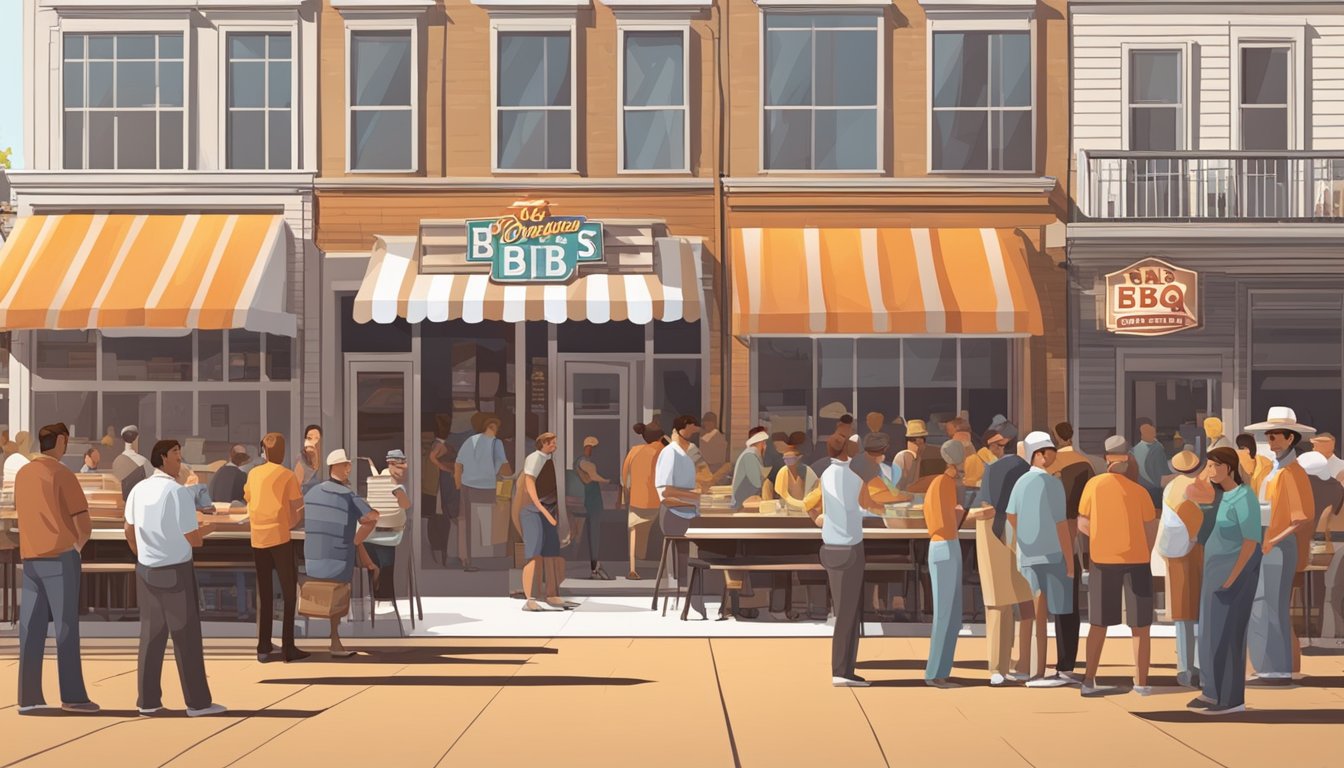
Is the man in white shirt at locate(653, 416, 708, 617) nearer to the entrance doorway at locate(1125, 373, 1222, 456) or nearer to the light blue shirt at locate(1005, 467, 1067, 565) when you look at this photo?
the light blue shirt at locate(1005, 467, 1067, 565)

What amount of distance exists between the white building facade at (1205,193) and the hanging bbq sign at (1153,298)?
0.10 ft

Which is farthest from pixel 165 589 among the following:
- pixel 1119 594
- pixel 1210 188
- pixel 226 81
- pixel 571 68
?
pixel 1210 188

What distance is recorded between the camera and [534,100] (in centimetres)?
2428

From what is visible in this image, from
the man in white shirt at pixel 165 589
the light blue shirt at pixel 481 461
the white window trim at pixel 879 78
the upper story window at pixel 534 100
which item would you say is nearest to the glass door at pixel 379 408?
the light blue shirt at pixel 481 461

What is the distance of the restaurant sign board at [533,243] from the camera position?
23.0m

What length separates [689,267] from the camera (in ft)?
77.0

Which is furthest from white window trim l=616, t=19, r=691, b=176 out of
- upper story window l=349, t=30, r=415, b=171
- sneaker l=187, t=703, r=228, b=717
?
sneaker l=187, t=703, r=228, b=717

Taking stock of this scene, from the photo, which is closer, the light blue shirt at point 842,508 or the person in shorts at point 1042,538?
the person in shorts at point 1042,538

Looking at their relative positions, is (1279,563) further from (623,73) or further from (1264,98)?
(623,73)

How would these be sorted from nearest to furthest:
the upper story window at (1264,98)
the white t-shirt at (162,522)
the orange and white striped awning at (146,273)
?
the white t-shirt at (162,522) → the orange and white striped awning at (146,273) → the upper story window at (1264,98)

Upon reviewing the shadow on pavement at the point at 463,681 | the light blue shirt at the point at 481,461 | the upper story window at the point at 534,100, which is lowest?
the shadow on pavement at the point at 463,681

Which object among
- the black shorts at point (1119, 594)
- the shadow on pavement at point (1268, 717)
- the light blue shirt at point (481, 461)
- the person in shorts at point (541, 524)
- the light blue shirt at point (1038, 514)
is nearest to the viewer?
the shadow on pavement at point (1268, 717)

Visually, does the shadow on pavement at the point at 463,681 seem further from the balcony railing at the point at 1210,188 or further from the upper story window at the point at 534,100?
the balcony railing at the point at 1210,188

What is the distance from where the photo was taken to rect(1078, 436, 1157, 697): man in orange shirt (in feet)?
43.4
